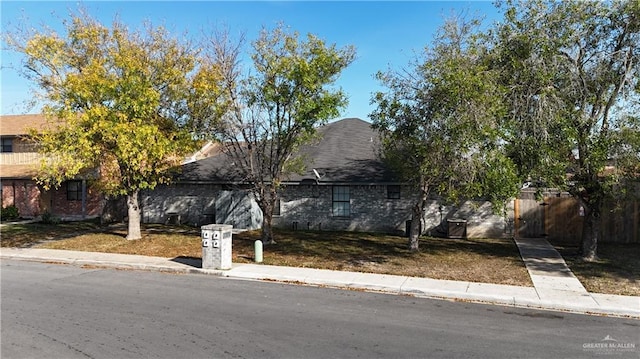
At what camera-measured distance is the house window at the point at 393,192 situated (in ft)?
67.4

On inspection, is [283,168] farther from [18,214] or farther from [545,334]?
[18,214]

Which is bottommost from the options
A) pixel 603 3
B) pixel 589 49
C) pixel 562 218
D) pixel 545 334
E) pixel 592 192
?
pixel 545 334

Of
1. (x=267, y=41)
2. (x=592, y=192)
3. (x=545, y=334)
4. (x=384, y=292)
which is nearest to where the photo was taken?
(x=545, y=334)

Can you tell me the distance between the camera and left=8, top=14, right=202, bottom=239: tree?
1502cm

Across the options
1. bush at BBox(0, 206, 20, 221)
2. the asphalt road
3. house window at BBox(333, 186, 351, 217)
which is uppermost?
house window at BBox(333, 186, 351, 217)

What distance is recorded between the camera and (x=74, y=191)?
27.7m

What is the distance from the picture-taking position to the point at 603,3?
1266 cm

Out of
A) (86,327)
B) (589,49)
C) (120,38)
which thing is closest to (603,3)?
(589,49)

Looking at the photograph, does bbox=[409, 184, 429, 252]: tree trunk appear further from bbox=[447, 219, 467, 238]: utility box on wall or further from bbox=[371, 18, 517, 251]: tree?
bbox=[447, 219, 467, 238]: utility box on wall

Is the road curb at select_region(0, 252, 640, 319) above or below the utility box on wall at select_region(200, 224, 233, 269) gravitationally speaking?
below

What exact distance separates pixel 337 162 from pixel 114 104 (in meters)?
10.8

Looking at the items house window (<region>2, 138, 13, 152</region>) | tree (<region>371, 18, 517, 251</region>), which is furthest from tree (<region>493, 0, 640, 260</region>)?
house window (<region>2, 138, 13, 152</region>)

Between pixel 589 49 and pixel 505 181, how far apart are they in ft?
17.5

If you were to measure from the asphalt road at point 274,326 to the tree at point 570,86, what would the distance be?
508 centimetres
